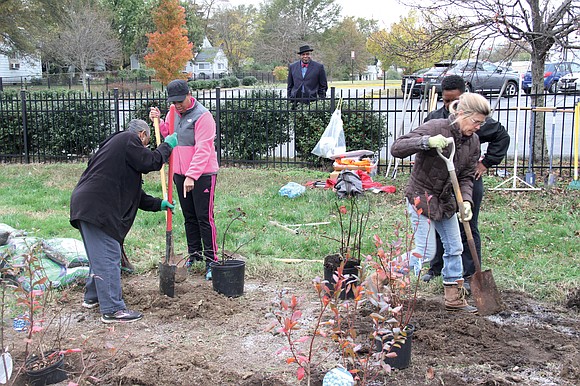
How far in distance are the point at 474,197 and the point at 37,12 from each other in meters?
27.9

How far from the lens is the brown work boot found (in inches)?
183

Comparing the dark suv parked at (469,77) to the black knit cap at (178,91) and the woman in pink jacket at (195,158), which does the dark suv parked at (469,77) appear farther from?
the black knit cap at (178,91)

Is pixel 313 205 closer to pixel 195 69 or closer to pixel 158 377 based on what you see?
pixel 158 377

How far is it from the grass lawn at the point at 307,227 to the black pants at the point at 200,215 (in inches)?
20.4

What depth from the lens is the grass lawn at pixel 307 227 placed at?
5.78 m

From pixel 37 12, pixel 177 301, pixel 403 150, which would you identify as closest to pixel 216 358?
pixel 177 301

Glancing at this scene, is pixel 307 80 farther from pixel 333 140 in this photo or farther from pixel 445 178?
pixel 445 178

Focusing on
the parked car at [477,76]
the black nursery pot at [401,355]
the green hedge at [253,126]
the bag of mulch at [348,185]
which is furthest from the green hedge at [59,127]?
the black nursery pot at [401,355]

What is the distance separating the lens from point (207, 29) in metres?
66.7

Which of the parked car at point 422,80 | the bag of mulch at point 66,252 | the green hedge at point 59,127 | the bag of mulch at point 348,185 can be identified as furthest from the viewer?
the green hedge at point 59,127

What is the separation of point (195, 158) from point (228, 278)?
110cm

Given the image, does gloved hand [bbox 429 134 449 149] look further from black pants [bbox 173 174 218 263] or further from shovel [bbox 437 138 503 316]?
black pants [bbox 173 174 218 263]

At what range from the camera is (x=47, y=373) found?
3490mm

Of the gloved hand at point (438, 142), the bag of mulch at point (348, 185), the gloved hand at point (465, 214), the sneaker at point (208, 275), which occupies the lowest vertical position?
the sneaker at point (208, 275)
